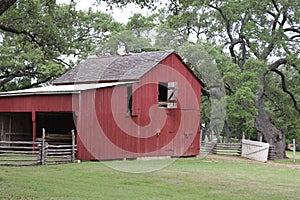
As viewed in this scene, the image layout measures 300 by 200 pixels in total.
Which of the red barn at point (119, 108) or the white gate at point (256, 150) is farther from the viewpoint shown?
the white gate at point (256, 150)

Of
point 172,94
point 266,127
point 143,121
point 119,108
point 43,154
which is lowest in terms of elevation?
point 43,154

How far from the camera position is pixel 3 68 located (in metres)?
31.3

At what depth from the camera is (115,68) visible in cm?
2419

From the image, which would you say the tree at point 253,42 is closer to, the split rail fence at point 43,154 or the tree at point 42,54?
the tree at point 42,54

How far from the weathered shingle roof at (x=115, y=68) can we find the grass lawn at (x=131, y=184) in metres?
6.48

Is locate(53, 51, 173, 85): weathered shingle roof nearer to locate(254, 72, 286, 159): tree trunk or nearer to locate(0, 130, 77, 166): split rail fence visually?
locate(0, 130, 77, 166): split rail fence

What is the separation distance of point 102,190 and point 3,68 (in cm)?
2159

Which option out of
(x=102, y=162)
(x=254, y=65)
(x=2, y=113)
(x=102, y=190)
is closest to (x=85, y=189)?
(x=102, y=190)

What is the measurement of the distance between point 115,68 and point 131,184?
11590 millimetres

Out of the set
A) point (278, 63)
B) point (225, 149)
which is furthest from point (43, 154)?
point (278, 63)

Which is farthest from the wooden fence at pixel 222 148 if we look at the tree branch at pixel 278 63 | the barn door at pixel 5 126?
the barn door at pixel 5 126

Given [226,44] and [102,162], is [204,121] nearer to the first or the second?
[226,44]

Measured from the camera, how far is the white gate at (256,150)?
27.6m

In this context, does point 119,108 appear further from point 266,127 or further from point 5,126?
point 266,127
